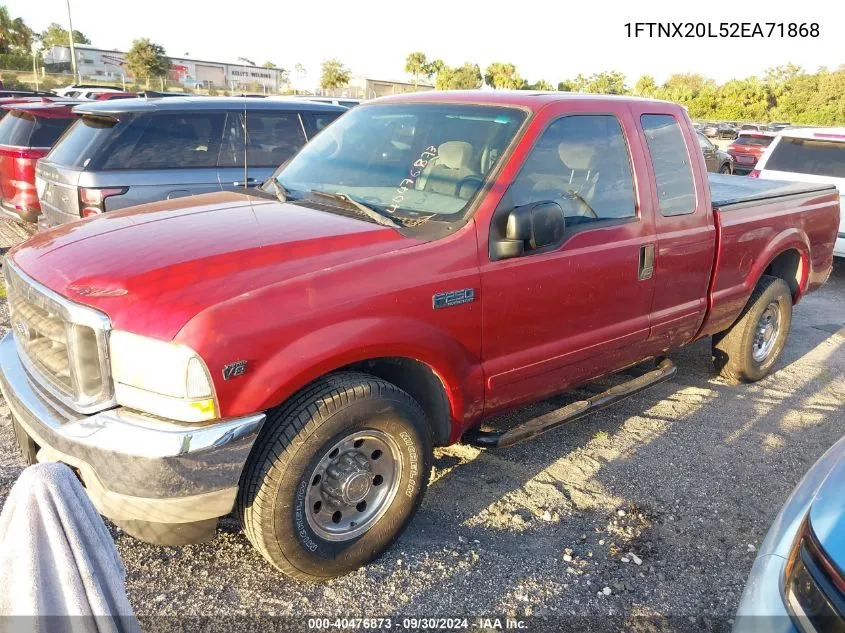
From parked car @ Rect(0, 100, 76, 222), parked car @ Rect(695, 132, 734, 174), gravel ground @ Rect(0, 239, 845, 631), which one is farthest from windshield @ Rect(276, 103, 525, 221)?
parked car @ Rect(695, 132, 734, 174)

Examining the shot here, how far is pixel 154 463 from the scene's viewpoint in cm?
233

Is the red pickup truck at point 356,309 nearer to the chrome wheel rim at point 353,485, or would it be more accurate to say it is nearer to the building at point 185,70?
the chrome wheel rim at point 353,485

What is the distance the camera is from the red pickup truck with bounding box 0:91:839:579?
241cm

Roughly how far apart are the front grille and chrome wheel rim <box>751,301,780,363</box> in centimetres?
468

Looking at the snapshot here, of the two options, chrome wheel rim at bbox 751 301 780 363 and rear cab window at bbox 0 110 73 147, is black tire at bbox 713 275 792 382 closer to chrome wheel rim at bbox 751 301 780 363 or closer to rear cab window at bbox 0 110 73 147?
chrome wheel rim at bbox 751 301 780 363

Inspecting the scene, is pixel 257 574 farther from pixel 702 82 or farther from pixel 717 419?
pixel 702 82

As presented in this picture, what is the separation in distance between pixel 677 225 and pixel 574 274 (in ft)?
3.32

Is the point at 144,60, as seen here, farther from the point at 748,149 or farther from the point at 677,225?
the point at 677,225

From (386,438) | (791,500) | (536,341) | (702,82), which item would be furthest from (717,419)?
(702,82)

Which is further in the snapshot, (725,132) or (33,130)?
(725,132)

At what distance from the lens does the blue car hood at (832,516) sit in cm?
190

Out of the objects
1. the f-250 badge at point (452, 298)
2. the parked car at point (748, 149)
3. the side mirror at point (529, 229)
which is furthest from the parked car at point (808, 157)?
the parked car at point (748, 149)

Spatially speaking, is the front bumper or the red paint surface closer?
the front bumper

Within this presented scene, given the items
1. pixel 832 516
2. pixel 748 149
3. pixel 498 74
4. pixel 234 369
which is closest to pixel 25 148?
pixel 234 369
